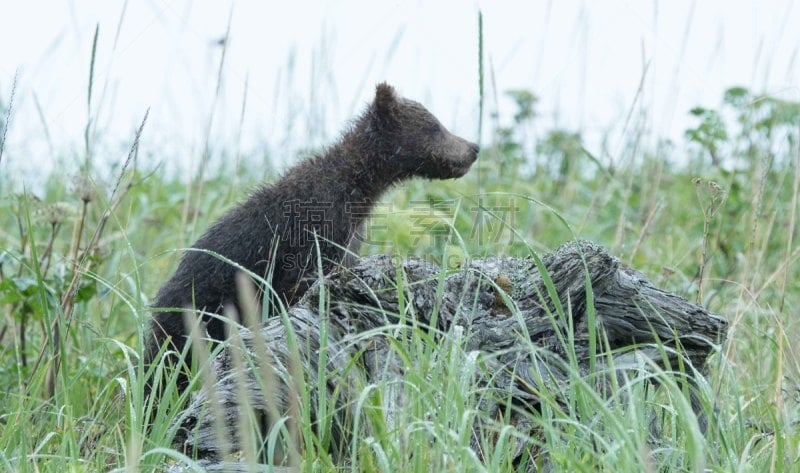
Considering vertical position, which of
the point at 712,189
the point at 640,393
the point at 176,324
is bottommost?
the point at 176,324

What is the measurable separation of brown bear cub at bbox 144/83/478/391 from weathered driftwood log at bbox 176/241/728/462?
526 millimetres

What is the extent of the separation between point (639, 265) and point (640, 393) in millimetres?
2931

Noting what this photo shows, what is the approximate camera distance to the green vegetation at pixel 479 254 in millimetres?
2213

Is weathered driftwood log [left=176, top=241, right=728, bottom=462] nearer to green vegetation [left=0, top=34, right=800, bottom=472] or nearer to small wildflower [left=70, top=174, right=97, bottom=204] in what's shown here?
green vegetation [left=0, top=34, right=800, bottom=472]

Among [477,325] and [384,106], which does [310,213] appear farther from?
[477,325]

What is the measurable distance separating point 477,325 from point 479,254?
657 millimetres

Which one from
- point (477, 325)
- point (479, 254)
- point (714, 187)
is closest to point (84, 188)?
point (479, 254)

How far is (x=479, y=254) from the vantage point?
348 cm

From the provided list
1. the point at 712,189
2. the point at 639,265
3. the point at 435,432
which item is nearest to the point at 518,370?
the point at 435,432

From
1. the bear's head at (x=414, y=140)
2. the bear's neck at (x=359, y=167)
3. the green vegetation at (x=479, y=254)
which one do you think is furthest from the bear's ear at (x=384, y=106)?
the green vegetation at (x=479, y=254)

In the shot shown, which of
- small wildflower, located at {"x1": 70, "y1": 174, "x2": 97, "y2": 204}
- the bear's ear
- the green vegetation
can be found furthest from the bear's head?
small wildflower, located at {"x1": 70, "y1": 174, "x2": 97, "y2": 204}

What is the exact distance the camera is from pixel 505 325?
2844 millimetres

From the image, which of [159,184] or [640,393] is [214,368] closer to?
[640,393]

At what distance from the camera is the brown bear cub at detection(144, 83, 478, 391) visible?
3920mm
